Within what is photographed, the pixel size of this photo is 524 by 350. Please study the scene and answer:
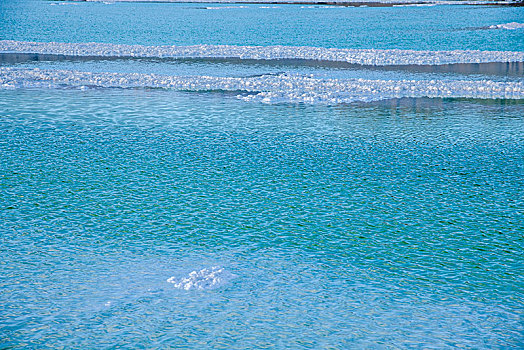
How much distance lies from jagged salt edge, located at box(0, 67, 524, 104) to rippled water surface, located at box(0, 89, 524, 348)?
3231 millimetres

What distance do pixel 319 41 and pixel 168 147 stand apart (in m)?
23.7

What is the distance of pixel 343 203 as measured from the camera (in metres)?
8.38

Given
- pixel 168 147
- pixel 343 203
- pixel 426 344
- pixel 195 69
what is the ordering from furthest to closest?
pixel 195 69 → pixel 168 147 → pixel 343 203 → pixel 426 344

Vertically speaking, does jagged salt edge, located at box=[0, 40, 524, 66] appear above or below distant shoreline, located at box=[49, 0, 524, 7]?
below

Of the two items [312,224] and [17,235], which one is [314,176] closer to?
[312,224]

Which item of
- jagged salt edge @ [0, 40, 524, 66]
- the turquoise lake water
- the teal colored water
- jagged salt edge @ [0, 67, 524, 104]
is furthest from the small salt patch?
the teal colored water

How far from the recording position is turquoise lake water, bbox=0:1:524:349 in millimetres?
5367

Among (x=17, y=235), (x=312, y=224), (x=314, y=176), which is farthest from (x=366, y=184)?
(x=17, y=235)

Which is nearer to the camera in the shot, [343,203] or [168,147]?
[343,203]

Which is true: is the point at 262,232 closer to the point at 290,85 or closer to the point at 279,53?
the point at 290,85

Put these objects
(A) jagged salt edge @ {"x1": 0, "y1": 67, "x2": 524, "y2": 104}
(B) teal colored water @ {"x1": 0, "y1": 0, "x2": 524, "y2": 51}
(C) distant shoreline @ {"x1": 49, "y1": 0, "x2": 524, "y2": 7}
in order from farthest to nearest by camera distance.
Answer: (C) distant shoreline @ {"x1": 49, "y1": 0, "x2": 524, "y2": 7} < (B) teal colored water @ {"x1": 0, "y1": 0, "x2": 524, "y2": 51} < (A) jagged salt edge @ {"x1": 0, "y1": 67, "x2": 524, "y2": 104}

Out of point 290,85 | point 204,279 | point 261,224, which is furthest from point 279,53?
point 204,279

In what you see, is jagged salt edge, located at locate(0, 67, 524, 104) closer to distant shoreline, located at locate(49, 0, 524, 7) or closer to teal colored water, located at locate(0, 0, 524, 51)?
teal colored water, located at locate(0, 0, 524, 51)

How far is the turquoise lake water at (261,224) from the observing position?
5367 millimetres
